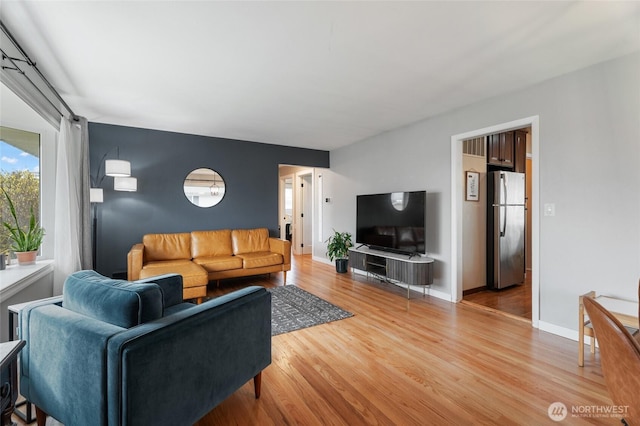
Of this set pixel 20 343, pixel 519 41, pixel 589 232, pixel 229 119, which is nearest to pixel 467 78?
pixel 519 41

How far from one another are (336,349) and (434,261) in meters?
2.12

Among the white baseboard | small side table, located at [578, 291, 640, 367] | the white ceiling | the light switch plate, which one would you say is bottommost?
the white baseboard

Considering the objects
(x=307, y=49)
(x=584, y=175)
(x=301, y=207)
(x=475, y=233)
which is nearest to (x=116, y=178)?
(x=307, y=49)

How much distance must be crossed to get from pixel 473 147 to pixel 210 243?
167 inches

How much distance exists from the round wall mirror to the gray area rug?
207 centimetres

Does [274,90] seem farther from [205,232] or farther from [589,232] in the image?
[589,232]

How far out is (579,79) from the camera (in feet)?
8.40

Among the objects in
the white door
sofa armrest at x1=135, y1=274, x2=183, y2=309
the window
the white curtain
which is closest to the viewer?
sofa armrest at x1=135, y1=274, x2=183, y2=309

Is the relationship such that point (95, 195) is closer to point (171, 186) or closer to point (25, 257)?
Answer: point (171, 186)

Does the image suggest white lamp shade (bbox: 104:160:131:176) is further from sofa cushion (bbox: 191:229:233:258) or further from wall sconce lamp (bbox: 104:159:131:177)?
sofa cushion (bbox: 191:229:233:258)

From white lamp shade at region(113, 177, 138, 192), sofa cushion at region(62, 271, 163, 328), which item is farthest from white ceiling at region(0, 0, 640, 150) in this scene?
sofa cushion at region(62, 271, 163, 328)

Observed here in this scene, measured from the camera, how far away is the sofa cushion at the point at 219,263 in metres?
4.03

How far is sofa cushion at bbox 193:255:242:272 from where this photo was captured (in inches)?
159

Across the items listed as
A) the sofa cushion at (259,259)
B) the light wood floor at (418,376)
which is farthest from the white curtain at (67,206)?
the light wood floor at (418,376)
